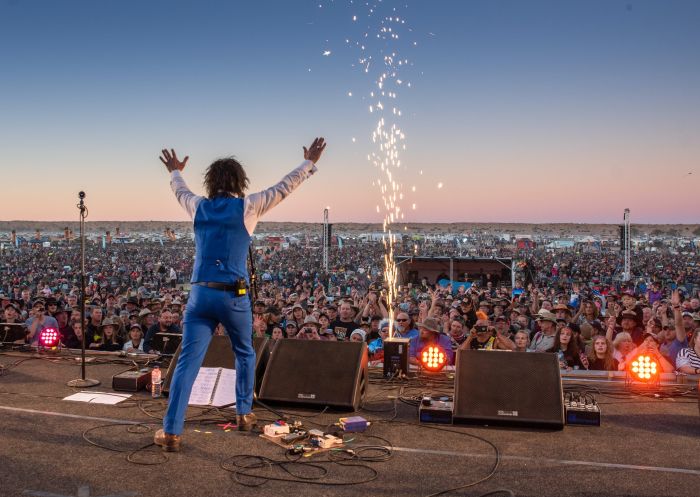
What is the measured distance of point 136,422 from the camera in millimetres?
4230

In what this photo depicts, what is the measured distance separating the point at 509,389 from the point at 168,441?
2.28 metres

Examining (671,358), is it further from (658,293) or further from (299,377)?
(658,293)

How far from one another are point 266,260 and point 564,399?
37.2 m

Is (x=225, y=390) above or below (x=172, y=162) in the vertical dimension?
below

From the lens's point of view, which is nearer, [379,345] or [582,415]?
[582,415]

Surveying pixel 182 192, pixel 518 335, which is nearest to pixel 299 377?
pixel 182 192

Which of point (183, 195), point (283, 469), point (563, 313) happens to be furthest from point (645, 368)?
point (563, 313)

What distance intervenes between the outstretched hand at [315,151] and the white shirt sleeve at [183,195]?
0.73 metres

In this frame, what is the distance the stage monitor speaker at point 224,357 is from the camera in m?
4.97

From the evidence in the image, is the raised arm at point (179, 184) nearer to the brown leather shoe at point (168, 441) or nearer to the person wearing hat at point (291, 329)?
the brown leather shoe at point (168, 441)

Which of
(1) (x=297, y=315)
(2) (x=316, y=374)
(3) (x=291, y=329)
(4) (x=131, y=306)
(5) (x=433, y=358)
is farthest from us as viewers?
(4) (x=131, y=306)

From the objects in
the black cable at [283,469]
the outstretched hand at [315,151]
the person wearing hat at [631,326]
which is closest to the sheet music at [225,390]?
the black cable at [283,469]

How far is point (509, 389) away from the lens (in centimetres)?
436

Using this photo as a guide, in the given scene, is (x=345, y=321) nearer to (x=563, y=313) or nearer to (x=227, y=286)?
(x=563, y=313)
